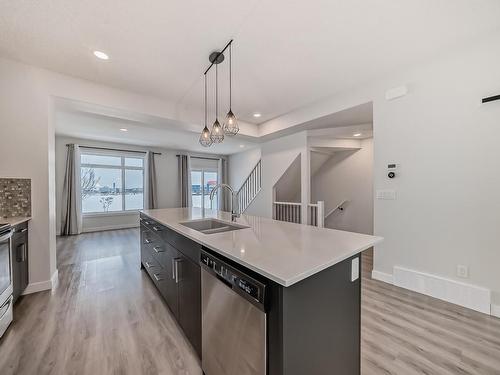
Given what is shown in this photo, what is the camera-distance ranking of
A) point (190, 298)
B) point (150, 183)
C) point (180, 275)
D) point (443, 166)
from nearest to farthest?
point (190, 298), point (180, 275), point (443, 166), point (150, 183)

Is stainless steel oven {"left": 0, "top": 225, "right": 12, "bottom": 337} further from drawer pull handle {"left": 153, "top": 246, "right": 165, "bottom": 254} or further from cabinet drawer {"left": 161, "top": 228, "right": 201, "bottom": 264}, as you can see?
cabinet drawer {"left": 161, "top": 228, "right": 201, "bottom": 264}

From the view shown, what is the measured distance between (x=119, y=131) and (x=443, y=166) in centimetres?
610

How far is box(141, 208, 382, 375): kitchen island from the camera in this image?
0.89 metres

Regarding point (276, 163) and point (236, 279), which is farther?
point (276, 163)

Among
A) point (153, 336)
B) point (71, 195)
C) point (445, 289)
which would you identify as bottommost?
point (153, 336)

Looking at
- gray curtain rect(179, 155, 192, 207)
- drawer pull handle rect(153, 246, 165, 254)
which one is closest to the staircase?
gray curtain rect(179, 155, 192, 207)

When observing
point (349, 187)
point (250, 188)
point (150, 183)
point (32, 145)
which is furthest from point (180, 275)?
point (150, 183)

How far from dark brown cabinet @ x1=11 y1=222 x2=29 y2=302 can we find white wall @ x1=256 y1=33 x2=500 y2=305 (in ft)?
13.7

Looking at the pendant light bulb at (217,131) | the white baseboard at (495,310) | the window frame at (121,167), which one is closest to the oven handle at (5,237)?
the pendant light bulb at (217,131)

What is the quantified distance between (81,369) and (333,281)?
181cm

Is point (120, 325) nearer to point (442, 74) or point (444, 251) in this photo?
point (444, 251)

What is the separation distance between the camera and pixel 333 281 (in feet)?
3.74

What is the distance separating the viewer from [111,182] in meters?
6.45

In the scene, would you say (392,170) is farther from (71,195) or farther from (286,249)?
(71,195)
